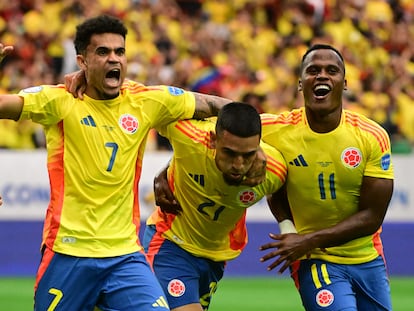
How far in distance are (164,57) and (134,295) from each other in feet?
39.1

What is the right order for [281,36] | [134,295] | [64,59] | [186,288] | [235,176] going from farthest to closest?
[281,36] < [64,59] < [186,288] < [235,176] < [134,295]

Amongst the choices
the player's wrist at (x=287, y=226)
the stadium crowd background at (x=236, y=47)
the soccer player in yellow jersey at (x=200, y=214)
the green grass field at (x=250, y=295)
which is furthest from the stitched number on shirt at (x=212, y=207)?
the stadium crowd background at (x=236, y=47)

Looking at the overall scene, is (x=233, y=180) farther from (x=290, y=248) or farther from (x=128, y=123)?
(x=128, y=123)

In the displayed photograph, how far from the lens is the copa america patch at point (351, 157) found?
7277 millimetres

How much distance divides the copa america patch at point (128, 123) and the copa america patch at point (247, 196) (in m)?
0.97

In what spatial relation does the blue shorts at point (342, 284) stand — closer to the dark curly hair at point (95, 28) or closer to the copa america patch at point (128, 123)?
the copa america patch at point (128, 123)

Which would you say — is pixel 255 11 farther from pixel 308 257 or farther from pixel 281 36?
pixel 308 257

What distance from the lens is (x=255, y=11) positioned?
2042cm

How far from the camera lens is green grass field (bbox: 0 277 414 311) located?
12.1 meters

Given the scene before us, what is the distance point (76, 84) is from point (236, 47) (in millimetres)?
12371

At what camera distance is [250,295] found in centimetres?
1312

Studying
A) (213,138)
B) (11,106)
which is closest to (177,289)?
(213,138)

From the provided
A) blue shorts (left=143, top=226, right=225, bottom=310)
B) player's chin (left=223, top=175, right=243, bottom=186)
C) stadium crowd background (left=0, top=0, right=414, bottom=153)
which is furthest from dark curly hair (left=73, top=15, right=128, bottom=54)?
stadium crowd background (left=0, top=0, right=414, bottom=153)

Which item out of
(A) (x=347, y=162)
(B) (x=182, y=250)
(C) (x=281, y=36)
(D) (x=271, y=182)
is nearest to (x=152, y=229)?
(B) (x=182, y=250)
